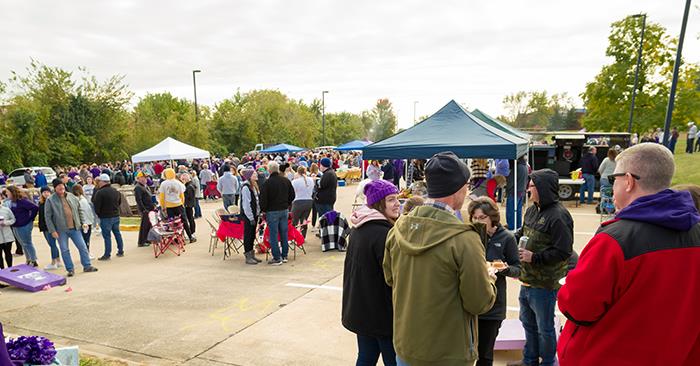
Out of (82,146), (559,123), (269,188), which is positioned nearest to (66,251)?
(269,188)

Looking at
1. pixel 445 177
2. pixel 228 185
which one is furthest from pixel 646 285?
pixel 228 185

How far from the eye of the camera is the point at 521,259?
352cm

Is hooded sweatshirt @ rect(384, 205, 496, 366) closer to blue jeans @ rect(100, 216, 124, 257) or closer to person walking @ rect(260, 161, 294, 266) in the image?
person walking @ rect(260, 161, 294, 266)

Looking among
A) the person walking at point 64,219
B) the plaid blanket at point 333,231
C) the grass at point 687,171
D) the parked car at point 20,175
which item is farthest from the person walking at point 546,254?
the parked car at point 20,175

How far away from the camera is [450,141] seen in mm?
8312

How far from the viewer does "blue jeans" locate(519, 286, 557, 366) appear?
354 cm

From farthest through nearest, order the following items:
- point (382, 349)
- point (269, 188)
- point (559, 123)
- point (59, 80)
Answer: point (559, 123) → point (59, 80) → point (269, 188) → point (382, 349)

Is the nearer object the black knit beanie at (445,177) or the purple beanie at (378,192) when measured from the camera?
the black knit beanie at (445,177)

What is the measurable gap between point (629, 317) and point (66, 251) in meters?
8.63

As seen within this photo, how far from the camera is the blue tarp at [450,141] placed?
310 inches

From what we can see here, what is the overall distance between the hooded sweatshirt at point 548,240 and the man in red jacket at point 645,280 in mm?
1562

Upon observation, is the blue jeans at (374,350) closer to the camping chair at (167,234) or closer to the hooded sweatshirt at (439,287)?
the hooded sweatshirt at (439,287)

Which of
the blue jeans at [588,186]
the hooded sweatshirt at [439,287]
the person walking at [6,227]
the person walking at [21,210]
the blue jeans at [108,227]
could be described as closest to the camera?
the hooded sweatshirt at [439,287]

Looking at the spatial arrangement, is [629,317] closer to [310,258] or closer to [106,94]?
Result: [310,258]
